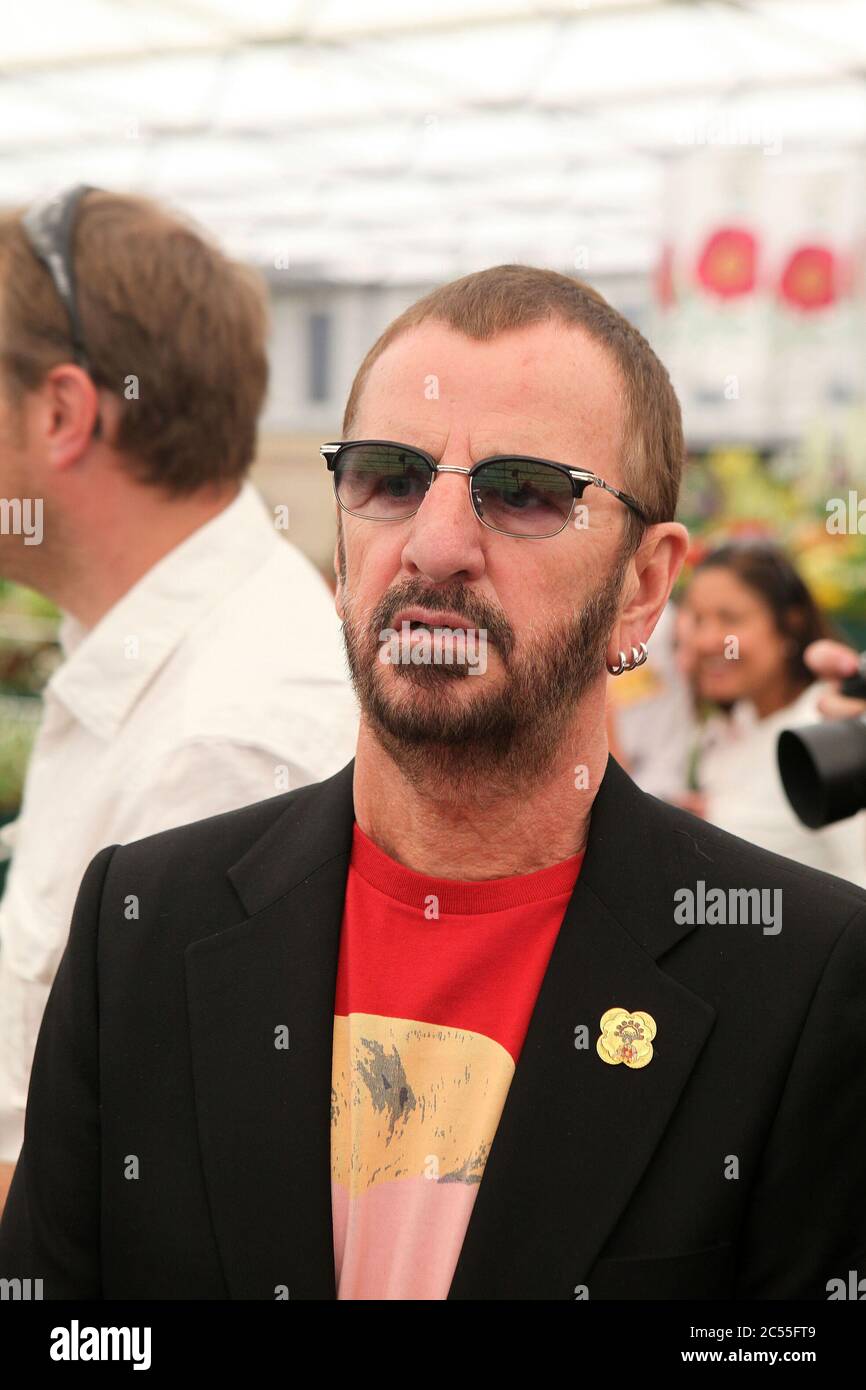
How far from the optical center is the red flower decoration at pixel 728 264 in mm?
4652

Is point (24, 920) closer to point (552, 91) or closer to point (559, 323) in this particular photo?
point (559, 323)

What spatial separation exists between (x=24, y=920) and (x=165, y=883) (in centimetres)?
45

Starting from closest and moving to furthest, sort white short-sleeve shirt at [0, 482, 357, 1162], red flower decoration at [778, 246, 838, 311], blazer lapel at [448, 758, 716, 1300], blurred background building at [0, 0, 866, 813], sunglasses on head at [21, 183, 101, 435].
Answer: blazer lapel at [448, 758, 716, 1300] → white short-sleeve shirt at [0, 482, 357, 1162] → sunglasses on head at [21, 183, 101, 435] → blurred background building at [0, 0, 866, 813] → red flower decoration at [778, 246, 838, 311]

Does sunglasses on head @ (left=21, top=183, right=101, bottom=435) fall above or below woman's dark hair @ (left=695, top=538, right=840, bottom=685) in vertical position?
above

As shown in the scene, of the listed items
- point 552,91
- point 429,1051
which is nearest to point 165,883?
point 429,1051

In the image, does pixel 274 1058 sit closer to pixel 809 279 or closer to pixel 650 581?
pixel 650 581

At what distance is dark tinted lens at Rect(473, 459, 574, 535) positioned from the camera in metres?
1.17

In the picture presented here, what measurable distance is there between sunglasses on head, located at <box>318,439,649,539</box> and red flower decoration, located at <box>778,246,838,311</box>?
3.75m

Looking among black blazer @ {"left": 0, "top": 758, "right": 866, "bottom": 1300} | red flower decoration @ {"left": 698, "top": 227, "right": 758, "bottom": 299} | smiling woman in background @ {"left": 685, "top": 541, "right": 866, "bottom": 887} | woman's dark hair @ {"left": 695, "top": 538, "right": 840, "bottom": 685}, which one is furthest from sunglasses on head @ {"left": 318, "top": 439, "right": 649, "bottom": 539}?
red flower decoration @ {"left": 698, "top": 227, "right": 758, "bottom": 299}

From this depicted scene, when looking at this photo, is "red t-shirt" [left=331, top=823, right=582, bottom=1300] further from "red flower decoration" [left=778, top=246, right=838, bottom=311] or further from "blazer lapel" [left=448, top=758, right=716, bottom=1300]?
"red flower decoration" [left=778, top=246, right=838, bottom=311]

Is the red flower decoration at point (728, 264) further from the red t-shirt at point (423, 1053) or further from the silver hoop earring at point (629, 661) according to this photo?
the red t-shirt at point (423, 1053)
